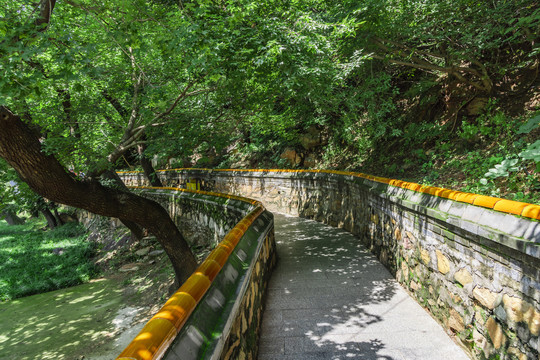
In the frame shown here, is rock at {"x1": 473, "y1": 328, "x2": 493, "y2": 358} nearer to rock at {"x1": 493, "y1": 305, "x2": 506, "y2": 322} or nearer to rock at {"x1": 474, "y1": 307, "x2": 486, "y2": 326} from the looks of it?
rock at {"x1": 474, "y1": 307, "x2": 486, "y2": 326}

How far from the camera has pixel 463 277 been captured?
10.5ft

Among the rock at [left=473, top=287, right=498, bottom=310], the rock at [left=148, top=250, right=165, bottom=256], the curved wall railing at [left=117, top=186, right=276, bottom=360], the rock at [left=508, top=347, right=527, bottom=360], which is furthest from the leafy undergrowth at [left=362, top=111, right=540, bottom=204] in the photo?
the rock at [left=148, top=250, right=165, bottom=256]

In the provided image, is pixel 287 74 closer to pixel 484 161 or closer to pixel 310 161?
pixel 484 161

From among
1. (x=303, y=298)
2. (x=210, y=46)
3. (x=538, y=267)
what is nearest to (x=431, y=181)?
(x=303, y=298)

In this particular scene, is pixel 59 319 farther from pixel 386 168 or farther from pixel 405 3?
pixel 405 3

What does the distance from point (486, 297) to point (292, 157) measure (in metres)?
11.2

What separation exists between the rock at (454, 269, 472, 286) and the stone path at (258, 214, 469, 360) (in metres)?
0.73

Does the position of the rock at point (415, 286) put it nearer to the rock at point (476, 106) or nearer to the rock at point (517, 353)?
the rock at point (517, 353)

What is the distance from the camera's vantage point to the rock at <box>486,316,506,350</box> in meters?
2.66

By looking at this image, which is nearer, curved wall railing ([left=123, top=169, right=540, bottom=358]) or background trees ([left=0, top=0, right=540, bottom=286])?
curved wall railing ([left=123, top=169, right=540, bottom=358])

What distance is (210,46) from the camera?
4.76 meters

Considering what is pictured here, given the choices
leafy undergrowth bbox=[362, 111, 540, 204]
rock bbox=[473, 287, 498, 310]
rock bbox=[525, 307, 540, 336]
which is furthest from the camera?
leafy undergrowth bbox=[362, 111, 540, 204]

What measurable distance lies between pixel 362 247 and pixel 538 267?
469 centimetres

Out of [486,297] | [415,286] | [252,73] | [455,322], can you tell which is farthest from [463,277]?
[252,73]
